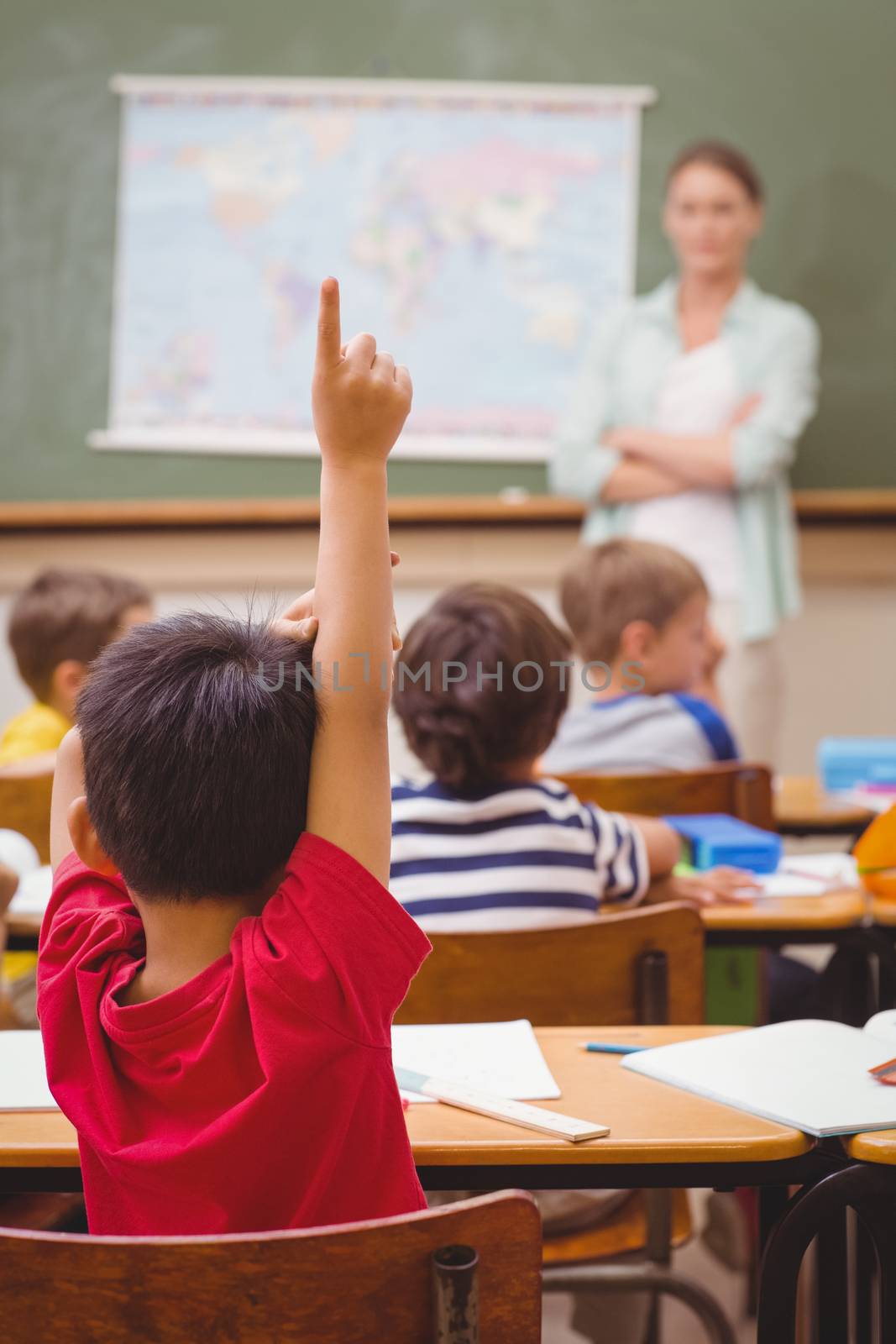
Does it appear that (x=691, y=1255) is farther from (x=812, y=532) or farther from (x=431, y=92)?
(x=431, y=92)

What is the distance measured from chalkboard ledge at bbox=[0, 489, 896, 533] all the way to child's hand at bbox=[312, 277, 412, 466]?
3664 millimetres

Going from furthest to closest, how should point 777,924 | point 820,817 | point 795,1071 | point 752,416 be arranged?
point 752,416 → point 820,817 → point 777,924 → point 795,1071

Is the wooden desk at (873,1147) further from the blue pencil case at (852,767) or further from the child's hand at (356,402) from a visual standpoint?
the blue pencil case at (852,767)

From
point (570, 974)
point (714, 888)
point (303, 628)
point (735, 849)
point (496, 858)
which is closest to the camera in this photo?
point (303, 628)

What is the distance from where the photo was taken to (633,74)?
470cm

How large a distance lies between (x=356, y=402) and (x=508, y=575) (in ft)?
12.5

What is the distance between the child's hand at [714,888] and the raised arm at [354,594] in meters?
1.00

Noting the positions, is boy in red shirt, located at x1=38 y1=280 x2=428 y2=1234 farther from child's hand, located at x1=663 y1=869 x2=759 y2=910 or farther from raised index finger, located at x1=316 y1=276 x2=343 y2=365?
child's hand, located at x1=663 y1=869 x2=759 y2=910

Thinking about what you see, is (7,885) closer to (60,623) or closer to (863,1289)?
(863,1289)

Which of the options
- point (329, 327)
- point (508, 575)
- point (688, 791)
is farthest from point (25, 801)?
point (508, 575)

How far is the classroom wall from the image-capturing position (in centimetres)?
475

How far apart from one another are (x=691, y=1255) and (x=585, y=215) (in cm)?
347

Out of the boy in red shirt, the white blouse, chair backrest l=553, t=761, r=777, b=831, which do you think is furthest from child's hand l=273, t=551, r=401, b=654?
the white blouse

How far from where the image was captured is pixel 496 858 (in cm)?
164
